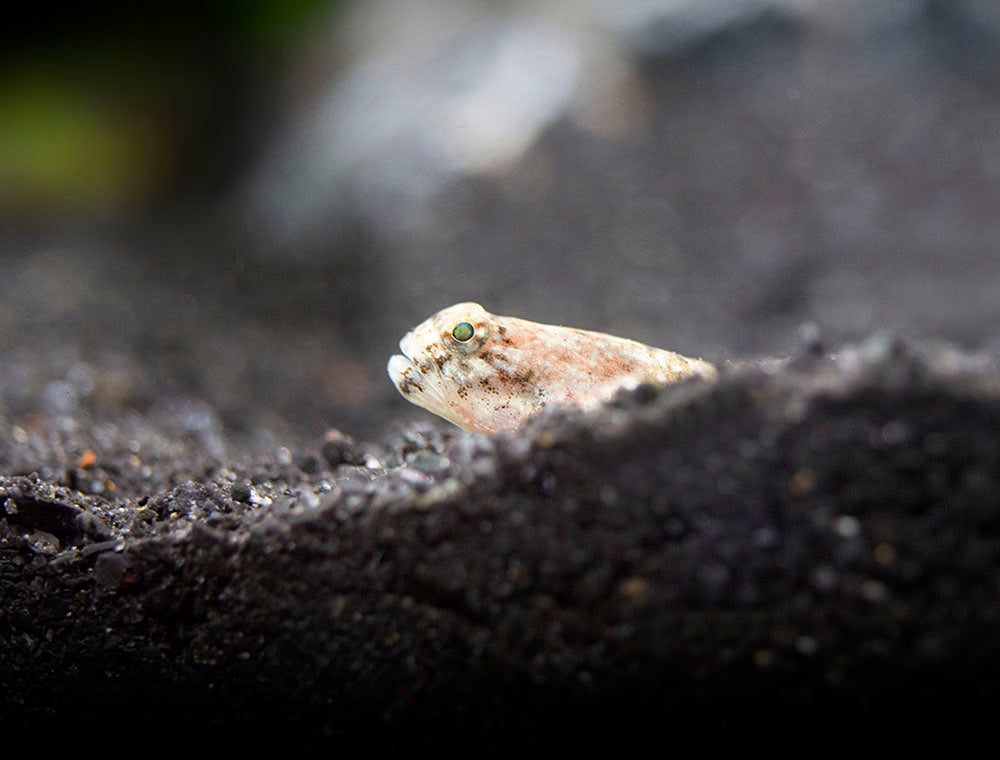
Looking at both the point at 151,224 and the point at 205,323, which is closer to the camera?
the point at 205,323

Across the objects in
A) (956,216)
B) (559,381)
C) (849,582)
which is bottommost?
(849,582)

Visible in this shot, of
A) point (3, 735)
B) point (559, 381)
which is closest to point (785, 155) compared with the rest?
point (559, 381)

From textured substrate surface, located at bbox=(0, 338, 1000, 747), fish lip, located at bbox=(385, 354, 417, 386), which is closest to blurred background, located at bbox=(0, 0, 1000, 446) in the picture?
fish lip, located at bbox=(385, 354, 417, 386)

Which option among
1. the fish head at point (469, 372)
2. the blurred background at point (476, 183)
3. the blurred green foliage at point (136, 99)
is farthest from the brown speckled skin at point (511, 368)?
the blurred green foliage at point (136, 99)

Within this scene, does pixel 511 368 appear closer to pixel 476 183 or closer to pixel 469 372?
pixel 469 372

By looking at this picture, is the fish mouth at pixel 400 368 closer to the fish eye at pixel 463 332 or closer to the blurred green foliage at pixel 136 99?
the fish eye at pixel 463 332

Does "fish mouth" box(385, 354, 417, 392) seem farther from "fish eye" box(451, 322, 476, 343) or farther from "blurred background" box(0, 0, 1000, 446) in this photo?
"blurred background" box(0, 0, 1000, 446)

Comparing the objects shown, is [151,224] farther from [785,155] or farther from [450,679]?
[450,679]

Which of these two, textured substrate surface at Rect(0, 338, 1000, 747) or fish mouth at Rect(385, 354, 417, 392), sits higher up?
fish mouth at Rect(385, 354, 417, 392)
